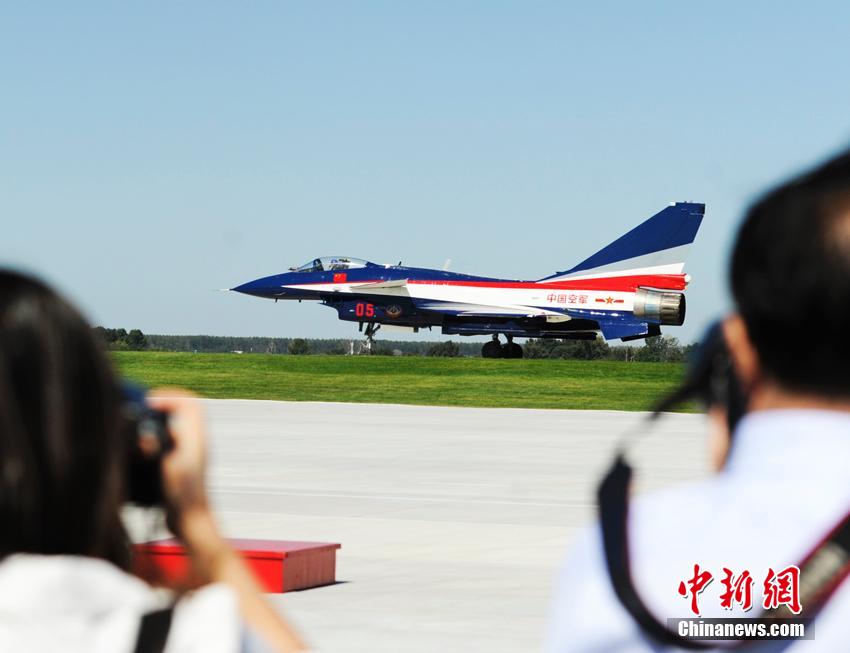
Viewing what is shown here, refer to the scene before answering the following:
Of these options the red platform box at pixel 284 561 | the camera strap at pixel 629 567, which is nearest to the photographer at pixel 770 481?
the camera strap at pixel 629 567

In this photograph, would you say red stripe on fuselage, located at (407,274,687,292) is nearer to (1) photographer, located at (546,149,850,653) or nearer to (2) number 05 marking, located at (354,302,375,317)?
(2) number 05 marking, located at (354,302,375,317)

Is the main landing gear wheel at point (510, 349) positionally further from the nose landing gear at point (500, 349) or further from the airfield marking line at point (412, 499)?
the airfield marking line at point (412, 499)

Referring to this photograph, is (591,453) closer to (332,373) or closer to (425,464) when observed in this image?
(425,464)

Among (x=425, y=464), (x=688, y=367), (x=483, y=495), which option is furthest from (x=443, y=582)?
(x=425, y=464)

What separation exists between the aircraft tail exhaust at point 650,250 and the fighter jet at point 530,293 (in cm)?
4

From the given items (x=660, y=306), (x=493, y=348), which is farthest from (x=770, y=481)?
(x=493, y=348)

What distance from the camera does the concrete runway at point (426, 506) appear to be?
26.6ft

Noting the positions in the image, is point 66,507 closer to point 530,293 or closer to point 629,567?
point 629,567

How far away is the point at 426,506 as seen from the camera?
45.6ft

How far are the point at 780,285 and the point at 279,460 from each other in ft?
57.3

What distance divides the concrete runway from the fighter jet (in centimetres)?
3286

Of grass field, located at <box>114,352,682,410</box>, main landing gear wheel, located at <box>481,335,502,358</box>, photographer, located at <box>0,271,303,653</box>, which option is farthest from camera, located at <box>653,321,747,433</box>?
main landing gear wheel, located at <box>481,335,502,358</box>

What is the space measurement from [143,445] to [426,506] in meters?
12.1

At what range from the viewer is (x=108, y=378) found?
175cm
